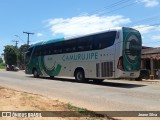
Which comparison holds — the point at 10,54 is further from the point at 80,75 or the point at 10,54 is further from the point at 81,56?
the point at 81,56

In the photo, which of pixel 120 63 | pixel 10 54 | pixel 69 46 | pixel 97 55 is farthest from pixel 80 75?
pixel 10 54

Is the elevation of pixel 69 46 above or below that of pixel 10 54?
below

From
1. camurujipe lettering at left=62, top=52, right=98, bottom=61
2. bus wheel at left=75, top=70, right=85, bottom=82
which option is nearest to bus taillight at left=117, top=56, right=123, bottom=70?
camurujipe lettering at left=62, top=52, right=98, bottom=61

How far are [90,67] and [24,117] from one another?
13647mm

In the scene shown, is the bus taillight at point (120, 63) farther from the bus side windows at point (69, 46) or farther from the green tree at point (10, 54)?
the green tree at point (10, 54)

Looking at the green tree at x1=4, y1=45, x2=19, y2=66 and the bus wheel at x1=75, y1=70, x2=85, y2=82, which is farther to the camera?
the green tree at x1=4, y1=45, x2=19, y2=66

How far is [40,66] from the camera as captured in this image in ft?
91.1

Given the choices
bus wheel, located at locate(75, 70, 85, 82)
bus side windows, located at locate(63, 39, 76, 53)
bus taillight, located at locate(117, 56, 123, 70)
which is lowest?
bus wheel, located at locate(75, 70, 85, 82)

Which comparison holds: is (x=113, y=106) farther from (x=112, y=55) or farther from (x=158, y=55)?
(x=158, y=55)

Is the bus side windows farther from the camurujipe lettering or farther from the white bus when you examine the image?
the camurujipe lettering

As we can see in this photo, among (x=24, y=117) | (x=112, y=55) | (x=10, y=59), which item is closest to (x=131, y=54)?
(x=112, y=55)

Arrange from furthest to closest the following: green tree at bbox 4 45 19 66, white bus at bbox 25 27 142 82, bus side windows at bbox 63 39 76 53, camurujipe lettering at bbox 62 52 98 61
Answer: green tree at bbox 4 45 19 66 < bus side windows at bbox 63 39 76 53 < camurujipe lettering at bbox 62 52 98 61 < white bus at bbox 25 27 142 82

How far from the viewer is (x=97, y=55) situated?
67.3ft

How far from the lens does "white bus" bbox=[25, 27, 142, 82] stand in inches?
748
